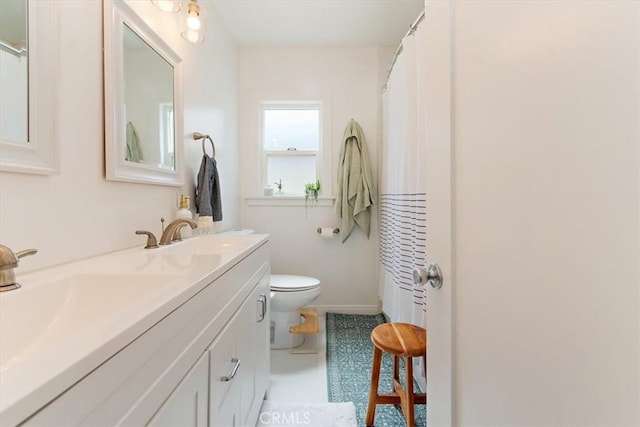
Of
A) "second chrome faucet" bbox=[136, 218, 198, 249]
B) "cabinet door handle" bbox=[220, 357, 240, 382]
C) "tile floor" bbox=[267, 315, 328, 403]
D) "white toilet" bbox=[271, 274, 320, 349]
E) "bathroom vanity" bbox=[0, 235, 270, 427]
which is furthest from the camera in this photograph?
"white toilet" bbox=[271, 274, 320, 349]

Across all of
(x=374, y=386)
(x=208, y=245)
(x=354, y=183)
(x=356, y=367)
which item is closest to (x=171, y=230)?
(x=208, y=245)

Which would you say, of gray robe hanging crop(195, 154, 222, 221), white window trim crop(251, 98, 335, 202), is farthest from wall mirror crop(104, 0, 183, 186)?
white window trim crop(251, 98, 335, 202)

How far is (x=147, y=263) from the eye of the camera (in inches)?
35.2

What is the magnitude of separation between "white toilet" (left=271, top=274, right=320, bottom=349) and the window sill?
745 millimetres

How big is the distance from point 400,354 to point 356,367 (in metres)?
0.76

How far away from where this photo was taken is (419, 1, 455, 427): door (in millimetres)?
717

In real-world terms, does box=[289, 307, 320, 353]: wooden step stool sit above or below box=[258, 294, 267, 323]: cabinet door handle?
below

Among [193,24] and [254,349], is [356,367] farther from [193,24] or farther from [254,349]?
[193,24]

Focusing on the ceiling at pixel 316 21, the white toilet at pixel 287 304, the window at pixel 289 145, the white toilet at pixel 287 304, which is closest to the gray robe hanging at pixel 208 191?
the white toilet at pixel 287 304

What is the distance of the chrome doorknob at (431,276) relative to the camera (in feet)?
2.47

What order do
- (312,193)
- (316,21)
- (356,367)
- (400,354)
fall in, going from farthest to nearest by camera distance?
(312,193), (316,21), (356,367), (400,354)

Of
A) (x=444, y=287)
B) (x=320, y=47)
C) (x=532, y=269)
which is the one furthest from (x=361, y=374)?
(x=320, y=47)

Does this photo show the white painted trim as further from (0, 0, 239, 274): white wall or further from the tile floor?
(0, 0, 239, 274): white wall

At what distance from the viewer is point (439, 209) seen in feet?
2.52
